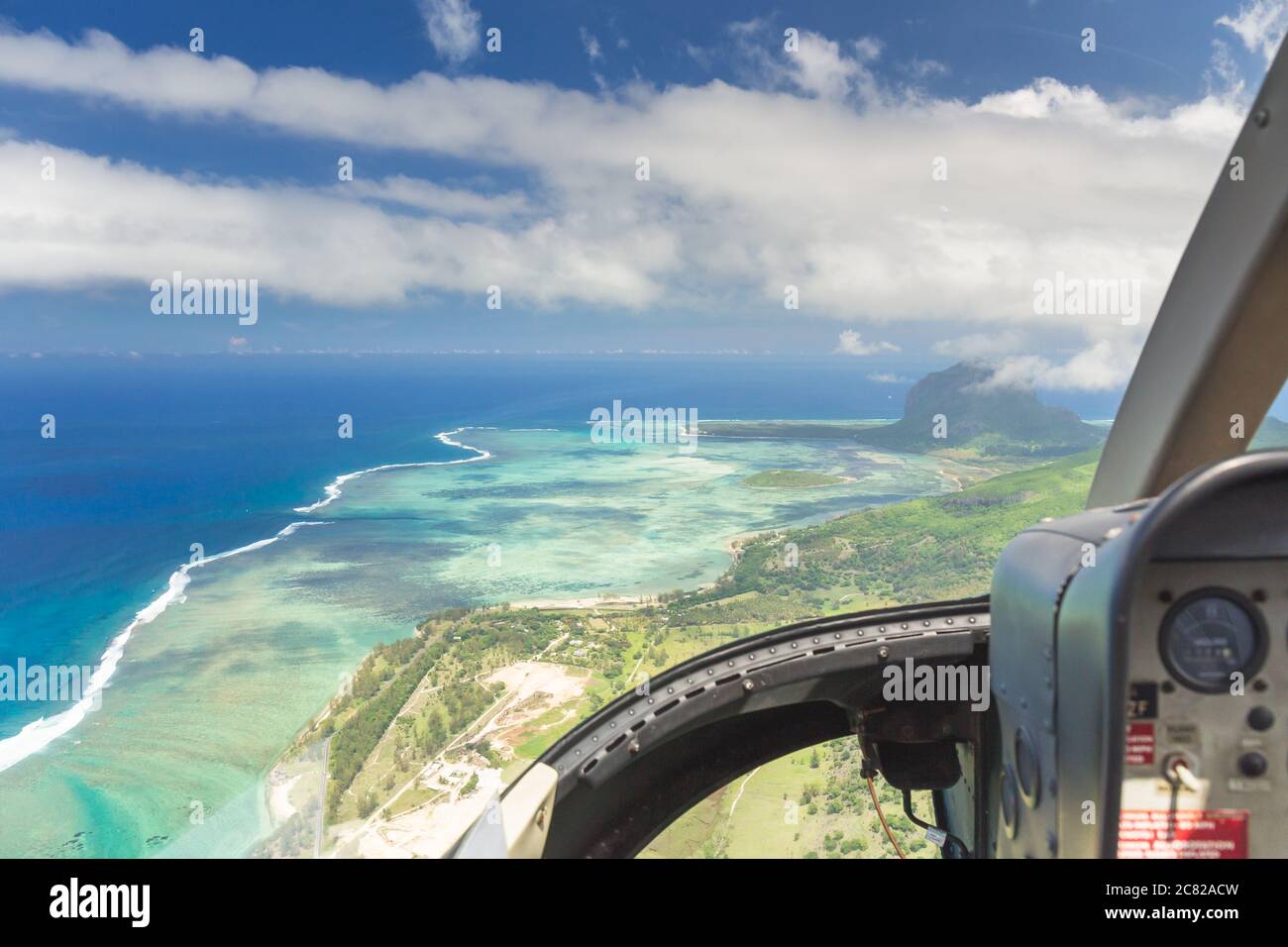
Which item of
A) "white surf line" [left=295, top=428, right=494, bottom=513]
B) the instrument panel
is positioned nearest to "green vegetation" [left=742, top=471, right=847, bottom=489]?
the instrument panel

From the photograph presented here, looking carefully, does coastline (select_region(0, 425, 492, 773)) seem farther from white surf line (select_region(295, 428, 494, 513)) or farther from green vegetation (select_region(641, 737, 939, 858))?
green vegetation (select_region(641, 737, 939, 858))

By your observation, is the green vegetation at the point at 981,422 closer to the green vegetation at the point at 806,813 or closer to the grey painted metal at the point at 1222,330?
the grey painted metal at the point at 1222,330

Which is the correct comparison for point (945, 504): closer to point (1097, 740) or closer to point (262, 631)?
point (1097, 740)

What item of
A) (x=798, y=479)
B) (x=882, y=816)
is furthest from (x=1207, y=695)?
(x=798, y=479)

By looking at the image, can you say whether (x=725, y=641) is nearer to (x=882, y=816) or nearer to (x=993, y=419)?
(x=882, y=816)

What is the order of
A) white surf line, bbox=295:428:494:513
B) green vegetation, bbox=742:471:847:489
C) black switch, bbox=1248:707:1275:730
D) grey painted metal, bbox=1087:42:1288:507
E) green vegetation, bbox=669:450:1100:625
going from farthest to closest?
white surf line, bbox=295:428:494:513 < green vegetation, bbox=742:471:847:489 < green vegetation, bbox=669:450:1100:625 < grey painted metal, bbox=1087:42:1288:507 < black switch, bbox=1248:707:1275:730

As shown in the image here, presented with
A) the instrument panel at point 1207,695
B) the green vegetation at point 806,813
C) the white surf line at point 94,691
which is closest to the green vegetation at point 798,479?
the green vegetation at point 806,813

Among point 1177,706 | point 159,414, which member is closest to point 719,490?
point 1177,706
